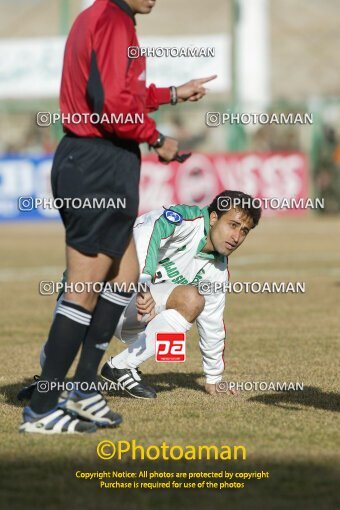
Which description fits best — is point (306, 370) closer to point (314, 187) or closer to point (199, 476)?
point (199, 476)

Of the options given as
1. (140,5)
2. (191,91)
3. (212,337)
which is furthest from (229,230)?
(140,5)

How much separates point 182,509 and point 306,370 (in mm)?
3666

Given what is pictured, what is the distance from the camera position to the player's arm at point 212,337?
24.5ft

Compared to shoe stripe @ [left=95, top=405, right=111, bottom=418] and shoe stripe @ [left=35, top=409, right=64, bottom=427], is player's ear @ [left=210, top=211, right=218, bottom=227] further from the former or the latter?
shoe stripe @ [left=35, top=409, right=64, bottom=427]

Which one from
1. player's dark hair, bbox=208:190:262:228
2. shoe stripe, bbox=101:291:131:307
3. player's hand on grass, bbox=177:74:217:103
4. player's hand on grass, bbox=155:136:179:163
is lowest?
shoe stripe, bbox=101:291:131:307

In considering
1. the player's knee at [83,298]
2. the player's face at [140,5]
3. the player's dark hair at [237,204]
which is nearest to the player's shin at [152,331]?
the player's dark hair at [237,204]

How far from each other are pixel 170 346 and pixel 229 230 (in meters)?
0.80

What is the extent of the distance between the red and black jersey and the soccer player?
1453mm

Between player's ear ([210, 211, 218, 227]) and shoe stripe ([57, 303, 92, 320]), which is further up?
player's ear ([210, 211, 218, 227])

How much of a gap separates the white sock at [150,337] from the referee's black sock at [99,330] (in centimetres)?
112

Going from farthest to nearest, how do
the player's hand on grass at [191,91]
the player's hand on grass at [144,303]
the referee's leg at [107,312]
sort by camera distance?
1. the player's hand on grass at [144,303]
2. the player's hand on grass at [191,91]
3. the referee's leg at [107,312]

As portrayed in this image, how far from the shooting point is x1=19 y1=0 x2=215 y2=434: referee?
224 inches

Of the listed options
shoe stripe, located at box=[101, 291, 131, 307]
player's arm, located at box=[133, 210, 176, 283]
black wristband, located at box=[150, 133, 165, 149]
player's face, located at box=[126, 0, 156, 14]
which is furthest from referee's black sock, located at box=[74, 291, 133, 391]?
player's face, located at box=[126, 0, 156, 14]

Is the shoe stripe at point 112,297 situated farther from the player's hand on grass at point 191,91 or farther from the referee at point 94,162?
the player's hand on grass at point 191,91
